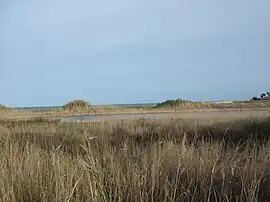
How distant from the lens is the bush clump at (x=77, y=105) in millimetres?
46625

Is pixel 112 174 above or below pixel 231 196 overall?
above

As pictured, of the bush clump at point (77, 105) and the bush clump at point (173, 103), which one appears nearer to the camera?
the bush clump at point (77, 105)

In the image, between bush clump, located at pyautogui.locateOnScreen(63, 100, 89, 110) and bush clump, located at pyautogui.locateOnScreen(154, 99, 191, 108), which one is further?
bush clump, located at pyautogui.locateOnScreen(154, 99, 191, 108)

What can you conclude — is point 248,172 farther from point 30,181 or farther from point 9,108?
point 9,108

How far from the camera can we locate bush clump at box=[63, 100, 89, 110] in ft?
153

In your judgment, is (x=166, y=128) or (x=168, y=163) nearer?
(x=168, y=163)

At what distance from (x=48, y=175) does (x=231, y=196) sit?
172 cm

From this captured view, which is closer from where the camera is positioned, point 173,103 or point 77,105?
point 77,105

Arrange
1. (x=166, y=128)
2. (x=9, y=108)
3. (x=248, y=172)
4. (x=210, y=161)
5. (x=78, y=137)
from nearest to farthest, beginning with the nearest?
(x=248, y=172), (x=210, y=161), (x=78, y=137), (x=166, y=128), (x=9, y=108)

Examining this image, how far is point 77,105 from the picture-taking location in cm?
4809

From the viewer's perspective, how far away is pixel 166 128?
1484cm

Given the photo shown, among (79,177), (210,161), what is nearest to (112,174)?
(79,177)

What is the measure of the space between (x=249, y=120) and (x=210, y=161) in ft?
35.9

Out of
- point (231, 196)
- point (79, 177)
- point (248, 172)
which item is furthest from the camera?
point (248, 172)
